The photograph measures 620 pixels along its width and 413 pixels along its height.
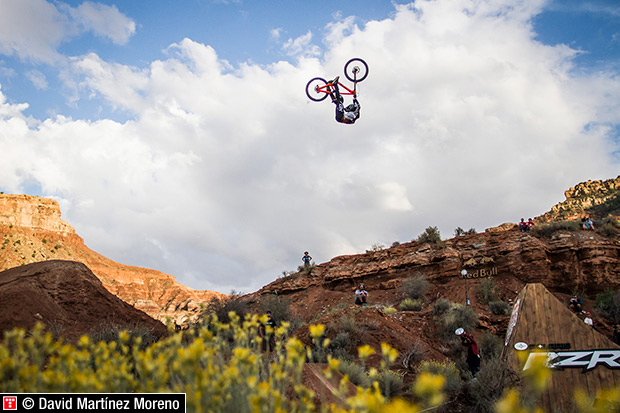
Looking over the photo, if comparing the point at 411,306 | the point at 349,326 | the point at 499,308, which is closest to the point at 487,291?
the point at 499,308

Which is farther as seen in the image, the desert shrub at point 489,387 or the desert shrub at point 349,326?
the desert shrub at point 349,326

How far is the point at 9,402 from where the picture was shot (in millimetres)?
3145

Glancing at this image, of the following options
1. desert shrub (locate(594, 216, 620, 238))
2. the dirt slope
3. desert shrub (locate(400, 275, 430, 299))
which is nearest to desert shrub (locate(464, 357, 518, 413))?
the dirt slope

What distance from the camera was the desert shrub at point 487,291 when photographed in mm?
22641

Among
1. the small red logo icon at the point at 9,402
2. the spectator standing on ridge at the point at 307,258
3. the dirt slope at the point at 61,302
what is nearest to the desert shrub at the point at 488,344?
the dirt slope at the point at 61,302

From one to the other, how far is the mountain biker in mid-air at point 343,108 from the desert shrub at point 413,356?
24.6ft

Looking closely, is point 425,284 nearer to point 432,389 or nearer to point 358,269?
point 358,269

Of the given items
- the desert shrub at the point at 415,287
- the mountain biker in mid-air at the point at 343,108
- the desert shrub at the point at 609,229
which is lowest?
the desert shrub at the point at 415,287

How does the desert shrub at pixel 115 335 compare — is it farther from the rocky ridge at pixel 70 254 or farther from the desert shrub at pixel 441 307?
the rocky ridge at pixel 70 254

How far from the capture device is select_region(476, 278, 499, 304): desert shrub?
2264 cm

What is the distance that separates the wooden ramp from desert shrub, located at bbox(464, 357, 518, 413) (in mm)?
325

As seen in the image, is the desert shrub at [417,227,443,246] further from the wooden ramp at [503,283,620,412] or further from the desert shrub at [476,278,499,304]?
the wooden ramp at [503,283,620,412]

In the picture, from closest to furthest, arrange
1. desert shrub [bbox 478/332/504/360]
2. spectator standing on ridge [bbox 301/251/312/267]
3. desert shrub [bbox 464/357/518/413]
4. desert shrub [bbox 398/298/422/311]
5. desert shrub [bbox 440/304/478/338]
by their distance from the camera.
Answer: desert shrub [bbox 464/357/518/413] → desert shrub [bbox 478/332/504/360] → desert shrub [bbox 440/304/478/338] → desert shrub [bbox 398/298/422/311] → spectator standing on ridge [bbox 301/251/312/267]

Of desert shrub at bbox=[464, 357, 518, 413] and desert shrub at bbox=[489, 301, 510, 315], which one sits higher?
Result: desert shrub at bbox=[489, 301, 510, 315]
